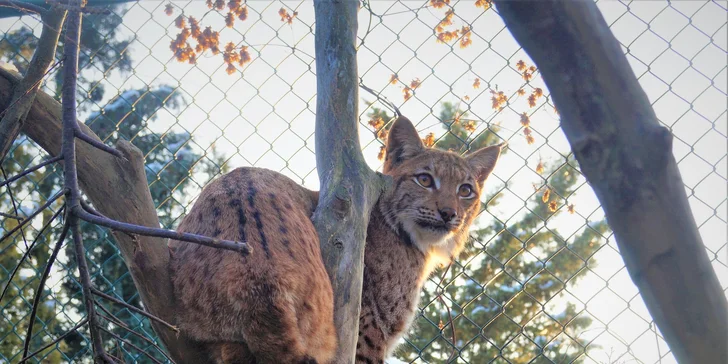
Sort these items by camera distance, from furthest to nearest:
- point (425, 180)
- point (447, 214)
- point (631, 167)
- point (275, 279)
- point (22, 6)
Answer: point (425, 180), point (447, 214), point (275, 279), point (22, 6), point (631, 167)

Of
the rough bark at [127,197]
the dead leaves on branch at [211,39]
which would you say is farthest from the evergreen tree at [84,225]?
the rough bark at [127,197]

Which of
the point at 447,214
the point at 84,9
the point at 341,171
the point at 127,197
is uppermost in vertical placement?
the point at 447,214

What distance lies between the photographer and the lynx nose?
445 cm

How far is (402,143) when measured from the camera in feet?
15.4

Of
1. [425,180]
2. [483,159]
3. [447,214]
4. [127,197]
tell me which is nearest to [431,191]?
[425,180]

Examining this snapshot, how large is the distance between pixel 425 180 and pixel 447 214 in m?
0.28

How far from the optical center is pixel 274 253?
112 inches

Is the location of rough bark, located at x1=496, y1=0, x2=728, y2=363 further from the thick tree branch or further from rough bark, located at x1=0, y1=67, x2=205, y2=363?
the thick tree branch

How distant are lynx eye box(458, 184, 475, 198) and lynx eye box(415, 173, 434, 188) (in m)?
0.22

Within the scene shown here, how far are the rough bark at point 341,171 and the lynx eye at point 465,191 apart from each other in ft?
4.44

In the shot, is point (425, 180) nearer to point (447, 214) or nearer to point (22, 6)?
point (447, 214)

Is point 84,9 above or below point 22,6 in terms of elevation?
below

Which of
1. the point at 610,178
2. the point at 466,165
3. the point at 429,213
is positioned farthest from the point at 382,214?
the point at 610,178

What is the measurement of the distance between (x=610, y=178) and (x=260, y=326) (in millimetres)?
1529
